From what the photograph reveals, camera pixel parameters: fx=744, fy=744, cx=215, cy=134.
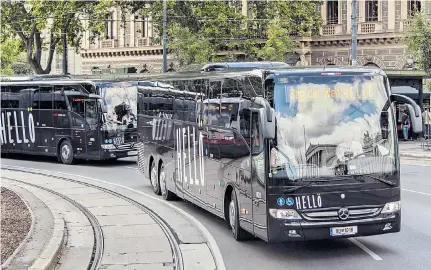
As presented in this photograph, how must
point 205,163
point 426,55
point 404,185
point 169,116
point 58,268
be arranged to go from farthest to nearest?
1. point 426,55
2. point 404,185
3. point 169,116
4. point 205,163
5. point 58,268

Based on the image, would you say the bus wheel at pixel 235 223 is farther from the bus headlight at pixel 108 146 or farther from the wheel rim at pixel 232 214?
the bus headlight at pixel 108 146

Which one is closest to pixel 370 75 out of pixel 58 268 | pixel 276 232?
pixel 276 232

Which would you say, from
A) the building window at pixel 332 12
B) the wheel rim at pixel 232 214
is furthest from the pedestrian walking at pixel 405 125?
the wheel rim at pixel 232 214

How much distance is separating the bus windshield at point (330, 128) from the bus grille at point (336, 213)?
53 cm

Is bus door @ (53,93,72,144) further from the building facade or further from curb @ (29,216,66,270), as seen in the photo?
the building facade

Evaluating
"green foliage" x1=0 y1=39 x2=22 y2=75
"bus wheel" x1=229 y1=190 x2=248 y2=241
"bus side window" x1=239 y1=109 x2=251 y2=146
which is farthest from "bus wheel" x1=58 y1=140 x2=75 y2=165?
"green foliage" x1=0 y1=39 x2=22 y2=75

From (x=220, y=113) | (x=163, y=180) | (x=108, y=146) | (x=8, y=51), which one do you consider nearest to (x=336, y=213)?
(x=220, y=113)

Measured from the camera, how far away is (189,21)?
4716 cm

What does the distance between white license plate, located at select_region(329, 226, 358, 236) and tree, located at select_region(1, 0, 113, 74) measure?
3718 centimetres

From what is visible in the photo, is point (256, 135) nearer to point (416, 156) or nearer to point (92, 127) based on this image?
point (92, 127)

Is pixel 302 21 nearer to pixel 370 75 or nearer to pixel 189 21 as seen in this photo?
pixel 189 21

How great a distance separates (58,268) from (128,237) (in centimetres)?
264

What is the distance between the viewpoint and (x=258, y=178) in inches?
443

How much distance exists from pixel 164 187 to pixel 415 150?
57.6 feet
